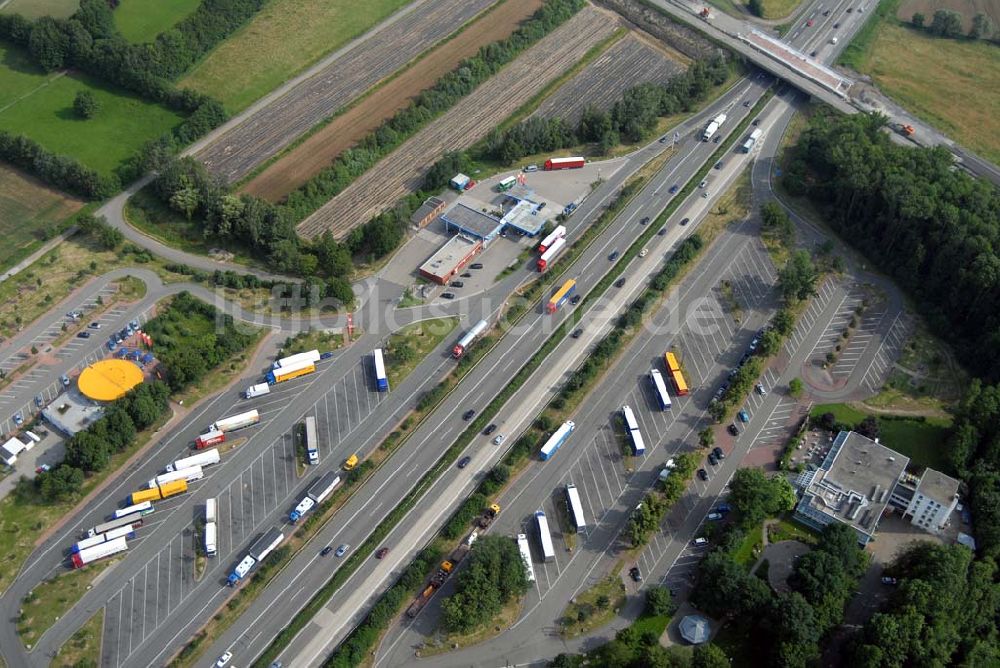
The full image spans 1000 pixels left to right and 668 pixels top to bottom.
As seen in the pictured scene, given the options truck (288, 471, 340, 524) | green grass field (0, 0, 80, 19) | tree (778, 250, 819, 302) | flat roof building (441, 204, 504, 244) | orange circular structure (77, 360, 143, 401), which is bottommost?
truck (288, 471, 340, 524)

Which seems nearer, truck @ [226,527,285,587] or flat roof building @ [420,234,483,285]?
truck @ [226,527,285,587]

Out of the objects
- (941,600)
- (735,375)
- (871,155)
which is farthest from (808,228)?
(941,600)

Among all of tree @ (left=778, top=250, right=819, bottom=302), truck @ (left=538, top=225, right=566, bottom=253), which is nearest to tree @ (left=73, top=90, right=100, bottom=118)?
truck @ (left=538, top=225, right=566, bottom=253)

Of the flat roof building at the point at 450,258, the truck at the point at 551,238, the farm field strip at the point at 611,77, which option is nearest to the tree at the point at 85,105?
the flat roof building at the point at 450,258

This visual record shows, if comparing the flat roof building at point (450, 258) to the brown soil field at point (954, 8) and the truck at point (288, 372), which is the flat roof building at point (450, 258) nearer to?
the truck at point (288, 372)

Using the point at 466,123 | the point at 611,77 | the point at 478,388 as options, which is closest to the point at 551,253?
the point at 478,388

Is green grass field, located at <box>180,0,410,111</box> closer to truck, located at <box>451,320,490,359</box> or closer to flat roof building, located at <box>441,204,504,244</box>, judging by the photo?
flat roof building, located at <box>441,204,504,244</box>
